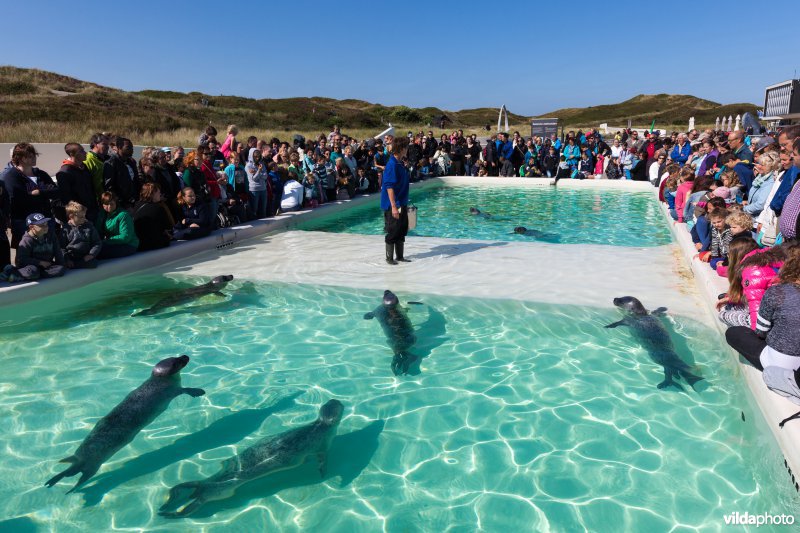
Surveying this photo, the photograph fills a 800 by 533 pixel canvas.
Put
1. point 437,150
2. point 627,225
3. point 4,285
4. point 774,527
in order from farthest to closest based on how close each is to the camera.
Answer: point 437,150
point 627,225
point 4,285
point 774,527

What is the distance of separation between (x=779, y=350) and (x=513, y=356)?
2252 mm

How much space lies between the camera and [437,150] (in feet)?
67.7

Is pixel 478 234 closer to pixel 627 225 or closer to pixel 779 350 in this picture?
pixel 627 225

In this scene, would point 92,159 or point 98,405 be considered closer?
point 98,405

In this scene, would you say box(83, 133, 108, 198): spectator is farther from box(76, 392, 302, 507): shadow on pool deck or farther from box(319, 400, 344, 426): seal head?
box(319, 400, 344, 426): seal head

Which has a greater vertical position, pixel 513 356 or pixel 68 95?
pixel 68 95

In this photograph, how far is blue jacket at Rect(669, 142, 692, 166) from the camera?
16828mm

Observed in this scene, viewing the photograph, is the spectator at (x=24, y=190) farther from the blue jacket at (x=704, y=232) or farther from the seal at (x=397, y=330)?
the blue jacket at (x=704, y=232)

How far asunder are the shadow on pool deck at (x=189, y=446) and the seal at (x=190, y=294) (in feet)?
8.53

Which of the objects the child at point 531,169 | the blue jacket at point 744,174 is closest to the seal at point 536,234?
the blue jacket at point 744,174

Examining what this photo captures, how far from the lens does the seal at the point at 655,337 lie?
482cm

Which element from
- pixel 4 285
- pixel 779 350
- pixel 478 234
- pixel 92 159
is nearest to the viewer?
pixel 779 350

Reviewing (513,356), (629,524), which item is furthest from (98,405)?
(629,524)

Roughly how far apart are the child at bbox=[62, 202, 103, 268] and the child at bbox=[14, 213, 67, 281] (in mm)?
202
